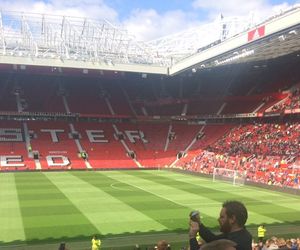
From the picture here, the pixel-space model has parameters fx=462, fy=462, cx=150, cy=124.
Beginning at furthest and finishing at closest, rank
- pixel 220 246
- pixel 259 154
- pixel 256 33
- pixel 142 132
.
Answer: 1. pixel 142 132
2. pixel 259 154
3. pixel 256 33
4. pixel 220 246

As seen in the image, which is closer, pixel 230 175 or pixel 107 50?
pixel 230 175

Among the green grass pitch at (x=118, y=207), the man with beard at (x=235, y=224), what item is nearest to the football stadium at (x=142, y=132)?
the green grass pitch at (x=118, y=207)

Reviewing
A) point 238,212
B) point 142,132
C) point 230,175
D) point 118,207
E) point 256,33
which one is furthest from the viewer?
point 142,132

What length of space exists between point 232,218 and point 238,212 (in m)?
0.09

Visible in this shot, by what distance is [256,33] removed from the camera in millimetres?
34875

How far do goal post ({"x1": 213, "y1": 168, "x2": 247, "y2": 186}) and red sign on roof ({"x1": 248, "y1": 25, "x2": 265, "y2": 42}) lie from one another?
39.6 feet

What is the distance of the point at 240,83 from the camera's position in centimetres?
6212

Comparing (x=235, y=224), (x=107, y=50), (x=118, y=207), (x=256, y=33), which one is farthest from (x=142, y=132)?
(x=235, y=224)

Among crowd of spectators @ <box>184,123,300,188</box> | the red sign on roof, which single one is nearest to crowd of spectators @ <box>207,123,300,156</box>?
crowd of spectators @ <box>184,123,300,188</box>

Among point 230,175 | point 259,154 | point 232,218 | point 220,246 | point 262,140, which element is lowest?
point 230,175

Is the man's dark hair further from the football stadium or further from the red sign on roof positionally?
the red sign on roof

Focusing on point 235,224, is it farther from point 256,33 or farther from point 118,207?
point 256,33

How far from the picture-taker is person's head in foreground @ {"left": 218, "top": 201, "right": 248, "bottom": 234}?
4113 mm

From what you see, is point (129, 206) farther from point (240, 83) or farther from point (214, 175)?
point (240, 83)
